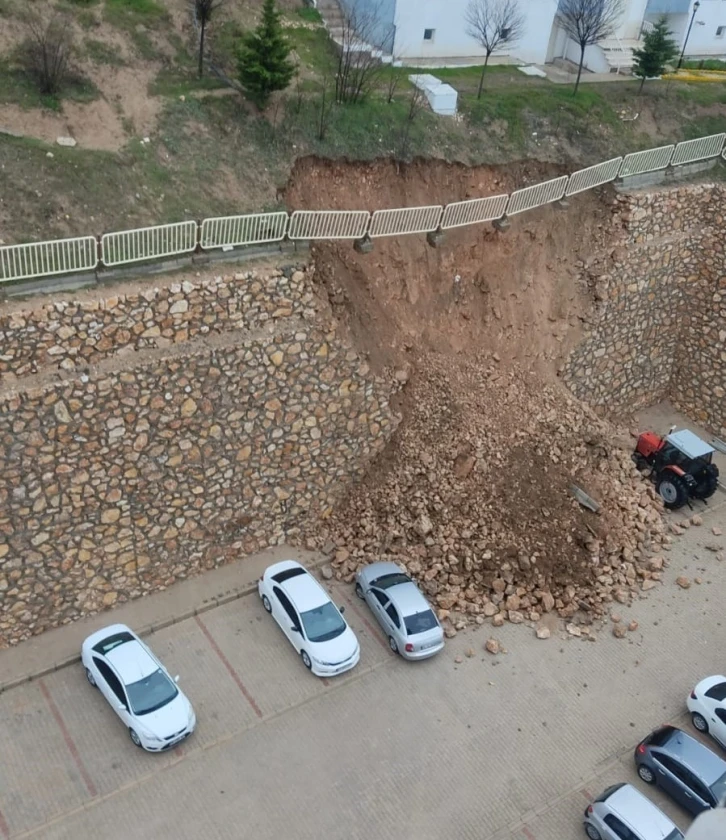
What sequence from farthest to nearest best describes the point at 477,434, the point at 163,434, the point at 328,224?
the point at 477,434, the point at 328,224, the point at 163,434

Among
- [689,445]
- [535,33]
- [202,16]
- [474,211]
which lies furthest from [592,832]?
[535,33]

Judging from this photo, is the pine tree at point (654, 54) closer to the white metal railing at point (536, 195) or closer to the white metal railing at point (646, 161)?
the white metal railing at point (646, 161)

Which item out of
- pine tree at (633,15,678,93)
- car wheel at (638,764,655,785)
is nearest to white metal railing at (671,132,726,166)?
pine tree at (633,15,678,93)

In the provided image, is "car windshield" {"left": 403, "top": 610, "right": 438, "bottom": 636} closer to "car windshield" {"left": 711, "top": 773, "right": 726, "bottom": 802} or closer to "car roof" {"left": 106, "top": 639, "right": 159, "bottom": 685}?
"car roof" {"left": 106, "top": 639, "right": 159, "bottom": 685}

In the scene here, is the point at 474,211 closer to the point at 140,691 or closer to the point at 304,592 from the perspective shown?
the point at 304,592

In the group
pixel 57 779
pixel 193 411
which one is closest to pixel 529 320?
pixel 193 411
